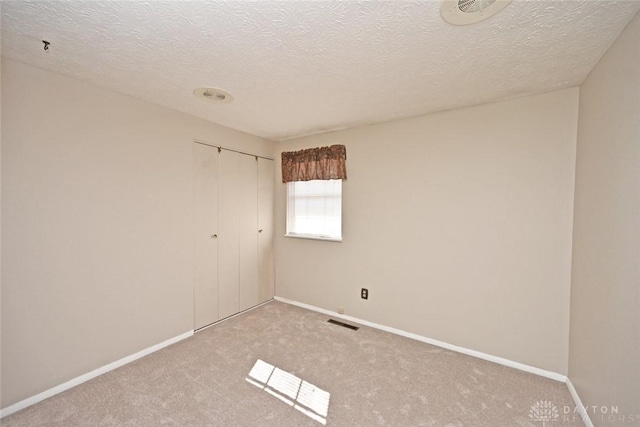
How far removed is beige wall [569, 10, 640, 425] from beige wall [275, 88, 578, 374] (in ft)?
0.52

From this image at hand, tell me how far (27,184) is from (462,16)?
286 centimetres

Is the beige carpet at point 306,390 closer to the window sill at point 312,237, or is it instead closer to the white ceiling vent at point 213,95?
the window sill at point 312,237

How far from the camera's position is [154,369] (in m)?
2.20

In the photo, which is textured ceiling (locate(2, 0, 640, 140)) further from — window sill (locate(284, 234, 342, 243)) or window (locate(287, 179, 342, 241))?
window sill (locate(284, 234, 342, 243))

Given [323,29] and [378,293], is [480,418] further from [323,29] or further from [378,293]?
[323,29]

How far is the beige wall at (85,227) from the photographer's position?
1763 millimetres

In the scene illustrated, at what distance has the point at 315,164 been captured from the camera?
11.1 feet

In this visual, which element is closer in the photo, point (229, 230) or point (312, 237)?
point (229, 230)

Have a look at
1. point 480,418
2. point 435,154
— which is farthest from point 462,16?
point 480,418

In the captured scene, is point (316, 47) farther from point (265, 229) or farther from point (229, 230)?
point (265, 229)

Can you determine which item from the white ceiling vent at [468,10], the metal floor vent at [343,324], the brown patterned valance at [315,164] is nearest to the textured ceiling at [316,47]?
the white ceiling vent at [468,10]

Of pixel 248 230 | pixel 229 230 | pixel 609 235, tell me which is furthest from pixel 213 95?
pixel 609 235

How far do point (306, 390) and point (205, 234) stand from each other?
1903 millimetres

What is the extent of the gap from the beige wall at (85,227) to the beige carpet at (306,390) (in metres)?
0.32
